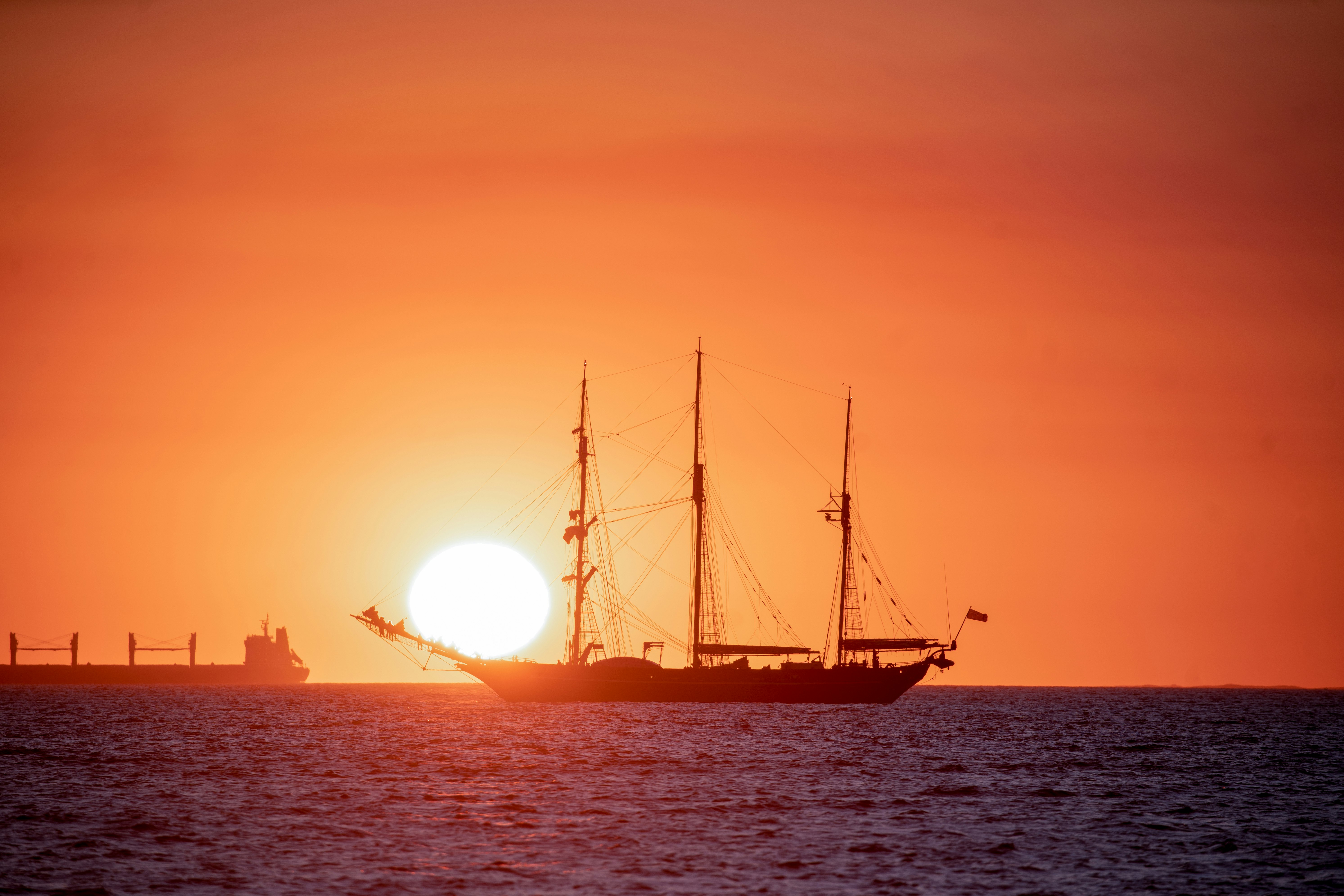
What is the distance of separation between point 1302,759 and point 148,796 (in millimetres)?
71268

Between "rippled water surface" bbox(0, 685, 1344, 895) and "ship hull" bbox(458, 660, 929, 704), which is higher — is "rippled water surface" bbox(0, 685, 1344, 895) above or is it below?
above

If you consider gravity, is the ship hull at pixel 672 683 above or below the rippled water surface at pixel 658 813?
below

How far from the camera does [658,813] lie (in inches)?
2088

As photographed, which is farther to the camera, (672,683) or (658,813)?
(672,683)

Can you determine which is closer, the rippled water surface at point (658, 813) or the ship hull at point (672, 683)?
the rippled water surface at point (658, 813)

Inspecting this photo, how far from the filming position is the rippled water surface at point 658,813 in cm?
3997

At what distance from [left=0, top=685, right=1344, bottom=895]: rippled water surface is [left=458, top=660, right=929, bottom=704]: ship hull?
78.2ft

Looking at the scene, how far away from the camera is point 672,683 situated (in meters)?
132

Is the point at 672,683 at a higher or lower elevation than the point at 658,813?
lower

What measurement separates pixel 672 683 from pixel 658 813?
78.9m

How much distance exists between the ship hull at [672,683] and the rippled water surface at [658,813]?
23840 millimetres

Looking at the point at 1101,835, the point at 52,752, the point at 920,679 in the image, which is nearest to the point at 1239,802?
the point at 1101,835

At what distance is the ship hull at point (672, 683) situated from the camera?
13025 centimetres

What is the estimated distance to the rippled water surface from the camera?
131 feet
